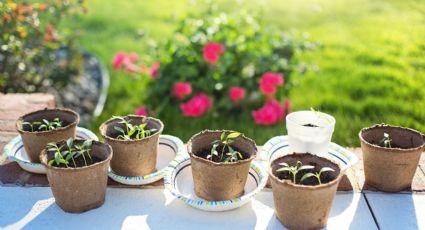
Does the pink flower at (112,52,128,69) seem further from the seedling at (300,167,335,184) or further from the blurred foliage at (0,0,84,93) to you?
the seedling at (300,167,335,184)

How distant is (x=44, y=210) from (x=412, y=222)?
1.30m

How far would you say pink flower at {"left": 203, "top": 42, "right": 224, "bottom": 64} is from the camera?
3.47m

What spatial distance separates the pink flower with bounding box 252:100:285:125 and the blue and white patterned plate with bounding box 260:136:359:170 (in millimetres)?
1045

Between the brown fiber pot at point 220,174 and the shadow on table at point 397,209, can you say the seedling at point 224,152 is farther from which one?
the shadow on table at point 397,209

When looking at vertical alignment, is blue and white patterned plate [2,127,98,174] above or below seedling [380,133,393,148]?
below

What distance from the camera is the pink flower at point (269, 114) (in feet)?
11.2

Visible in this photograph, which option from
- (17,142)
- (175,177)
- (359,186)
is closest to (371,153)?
(359,186)

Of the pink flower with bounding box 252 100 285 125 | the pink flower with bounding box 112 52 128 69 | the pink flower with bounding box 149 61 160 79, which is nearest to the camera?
the pink flower with bounding box 252 100 285 125

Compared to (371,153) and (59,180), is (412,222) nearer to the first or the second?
(371,153)

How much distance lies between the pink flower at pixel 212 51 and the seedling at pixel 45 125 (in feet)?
4.55

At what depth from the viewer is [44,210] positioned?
2.01 metres

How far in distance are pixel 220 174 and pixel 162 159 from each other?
468mm

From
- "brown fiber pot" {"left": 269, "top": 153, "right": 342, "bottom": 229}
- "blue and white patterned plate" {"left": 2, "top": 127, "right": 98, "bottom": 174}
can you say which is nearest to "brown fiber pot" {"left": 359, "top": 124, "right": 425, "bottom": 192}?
"brown fiber pot" {"left": 269, "top": 153, "right": 342, "bottom": 229}

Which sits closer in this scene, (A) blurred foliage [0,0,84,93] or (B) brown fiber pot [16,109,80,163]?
(B) brown fiber pot [16,109,80,163]
